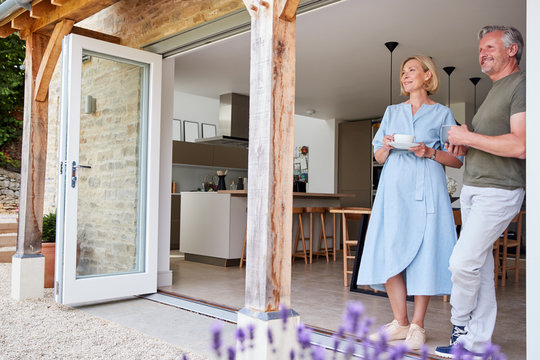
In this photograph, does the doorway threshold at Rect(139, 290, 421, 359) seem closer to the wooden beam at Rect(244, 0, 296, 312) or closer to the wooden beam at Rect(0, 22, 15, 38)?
the wooden beam at Rect(244, 0, 296, 312)

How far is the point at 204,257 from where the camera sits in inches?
265

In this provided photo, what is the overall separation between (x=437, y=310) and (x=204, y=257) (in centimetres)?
351

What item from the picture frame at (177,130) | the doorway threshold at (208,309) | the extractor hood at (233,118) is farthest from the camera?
the picture frame at (177,130)

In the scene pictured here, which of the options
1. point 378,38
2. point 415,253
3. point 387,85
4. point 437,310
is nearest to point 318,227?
point 387,85

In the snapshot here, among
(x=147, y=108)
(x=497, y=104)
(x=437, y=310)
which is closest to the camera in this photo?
(x=497, y=104)

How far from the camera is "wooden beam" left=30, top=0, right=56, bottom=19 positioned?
14.1 ft

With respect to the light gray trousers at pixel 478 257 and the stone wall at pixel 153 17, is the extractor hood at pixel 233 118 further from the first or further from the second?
the light gray trousers at pixel 478 257

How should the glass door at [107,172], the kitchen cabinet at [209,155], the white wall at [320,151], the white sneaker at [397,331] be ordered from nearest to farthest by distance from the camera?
the white sneaker at [397,331], the glass door at [107,172], the kitchen cabinet at [209,155], the white wall at [320,151]

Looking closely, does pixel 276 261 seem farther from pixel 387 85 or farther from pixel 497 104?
pixel 387 85

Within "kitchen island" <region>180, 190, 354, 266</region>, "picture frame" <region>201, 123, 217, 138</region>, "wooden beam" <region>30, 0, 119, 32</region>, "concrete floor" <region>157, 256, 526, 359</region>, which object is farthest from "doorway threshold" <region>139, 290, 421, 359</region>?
"picture frame" <region>201, 123, 217, 138</region>

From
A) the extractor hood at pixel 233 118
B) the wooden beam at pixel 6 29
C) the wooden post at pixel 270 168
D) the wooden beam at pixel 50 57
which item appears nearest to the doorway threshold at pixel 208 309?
the wooden post at pixel 270 168

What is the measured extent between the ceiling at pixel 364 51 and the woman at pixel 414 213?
984 millimetres

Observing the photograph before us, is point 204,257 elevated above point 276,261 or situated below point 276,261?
below
